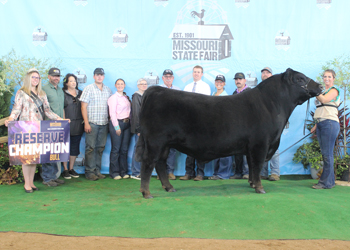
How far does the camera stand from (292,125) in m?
5.41

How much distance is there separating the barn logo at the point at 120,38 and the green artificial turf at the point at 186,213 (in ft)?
9.19

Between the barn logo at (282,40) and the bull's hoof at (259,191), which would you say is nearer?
the bull's hoof at (259,191)

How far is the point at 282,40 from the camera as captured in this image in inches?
210

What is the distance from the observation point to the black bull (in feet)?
11.6

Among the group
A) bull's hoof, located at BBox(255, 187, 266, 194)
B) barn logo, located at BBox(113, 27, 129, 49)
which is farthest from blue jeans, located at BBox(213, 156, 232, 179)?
barn logo, located at BBox(113, 27, 129, 49)

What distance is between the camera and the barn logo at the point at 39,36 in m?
5.34

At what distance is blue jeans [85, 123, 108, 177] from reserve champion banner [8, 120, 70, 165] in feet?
2.52

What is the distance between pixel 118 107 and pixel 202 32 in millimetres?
2125

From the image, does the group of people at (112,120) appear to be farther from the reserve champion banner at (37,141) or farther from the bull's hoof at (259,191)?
the bull's hoof at (259,191)

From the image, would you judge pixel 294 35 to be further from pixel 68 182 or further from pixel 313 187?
pixel 68 182

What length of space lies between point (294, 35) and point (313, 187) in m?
2.87

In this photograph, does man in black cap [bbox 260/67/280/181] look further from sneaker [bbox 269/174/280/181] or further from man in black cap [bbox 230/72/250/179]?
man in black cap [bbox 230/72/250/179]

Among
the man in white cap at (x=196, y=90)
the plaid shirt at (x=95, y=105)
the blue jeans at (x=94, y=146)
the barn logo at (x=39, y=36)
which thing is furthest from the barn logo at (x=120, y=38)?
the blue jeans at (x=94, y=146)

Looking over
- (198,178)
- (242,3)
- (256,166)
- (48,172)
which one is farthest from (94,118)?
(242,3)
